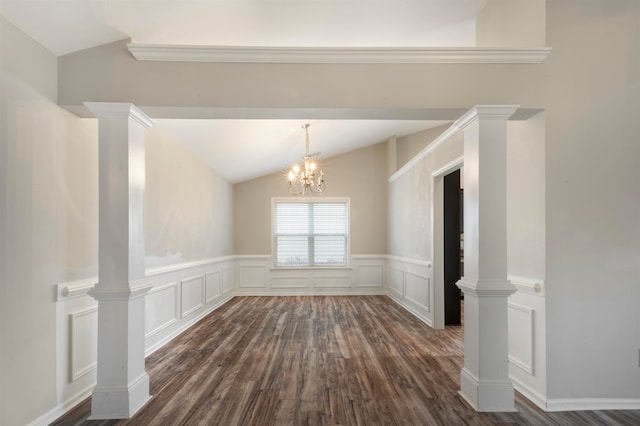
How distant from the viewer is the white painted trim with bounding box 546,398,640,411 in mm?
2484

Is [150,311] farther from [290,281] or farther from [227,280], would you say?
[290,281]

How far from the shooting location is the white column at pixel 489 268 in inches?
96.8

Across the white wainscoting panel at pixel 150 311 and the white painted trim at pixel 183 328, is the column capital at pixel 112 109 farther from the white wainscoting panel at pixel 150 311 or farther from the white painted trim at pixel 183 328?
the white painted trim at pixel 183 328

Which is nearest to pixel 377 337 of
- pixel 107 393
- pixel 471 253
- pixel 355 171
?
pixel 471 253

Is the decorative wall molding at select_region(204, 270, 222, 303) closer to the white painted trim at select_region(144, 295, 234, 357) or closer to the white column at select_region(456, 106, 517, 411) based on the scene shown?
the white painted trim at select_region(144, 295, 234, 357)

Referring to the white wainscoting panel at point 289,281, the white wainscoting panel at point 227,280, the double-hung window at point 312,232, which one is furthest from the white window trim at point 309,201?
the white wainscoting panel at point 227,280

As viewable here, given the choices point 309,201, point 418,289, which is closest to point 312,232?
point 309,201

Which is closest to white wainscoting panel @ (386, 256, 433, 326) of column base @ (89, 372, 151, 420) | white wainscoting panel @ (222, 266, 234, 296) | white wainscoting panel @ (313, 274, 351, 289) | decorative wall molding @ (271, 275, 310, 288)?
white wainscoting panel @ (313, 274, 351, 289)

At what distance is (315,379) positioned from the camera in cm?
302

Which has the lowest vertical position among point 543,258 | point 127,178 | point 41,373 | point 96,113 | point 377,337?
point 377,337

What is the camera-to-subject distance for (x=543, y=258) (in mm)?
2531

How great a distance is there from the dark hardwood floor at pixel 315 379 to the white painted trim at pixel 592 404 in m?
0.04

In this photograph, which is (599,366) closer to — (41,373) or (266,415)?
(266,415)

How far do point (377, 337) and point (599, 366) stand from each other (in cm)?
226
